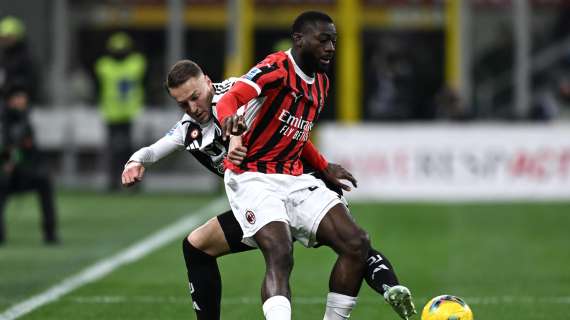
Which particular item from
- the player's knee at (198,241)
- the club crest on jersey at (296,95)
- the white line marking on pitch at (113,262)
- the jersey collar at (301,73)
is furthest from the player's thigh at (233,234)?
the white line marking on pitch at (113,262)

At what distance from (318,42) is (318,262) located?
19.2ft

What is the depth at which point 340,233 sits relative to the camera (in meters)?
7.95

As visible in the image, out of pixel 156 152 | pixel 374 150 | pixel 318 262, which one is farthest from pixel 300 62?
pixel 374 150

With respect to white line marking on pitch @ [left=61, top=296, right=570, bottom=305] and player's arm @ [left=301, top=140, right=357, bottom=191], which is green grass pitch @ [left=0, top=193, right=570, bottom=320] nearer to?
white line marking on pitch @ [left=61, top=296, right=570, bottom=305]

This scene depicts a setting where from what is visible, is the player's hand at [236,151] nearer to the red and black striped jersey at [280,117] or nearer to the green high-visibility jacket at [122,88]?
the red and black striped jersey at [280,117]

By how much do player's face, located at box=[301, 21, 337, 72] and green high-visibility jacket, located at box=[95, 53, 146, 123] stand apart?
14.6 metres

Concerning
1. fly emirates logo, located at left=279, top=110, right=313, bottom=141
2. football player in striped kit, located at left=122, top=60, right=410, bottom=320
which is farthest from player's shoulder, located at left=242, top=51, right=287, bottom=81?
football player in striped kit, located at left=122, top=60, right=410, bottom=320

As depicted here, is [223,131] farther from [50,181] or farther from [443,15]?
[443,15]

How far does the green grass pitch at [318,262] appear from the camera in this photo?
10.3 meters

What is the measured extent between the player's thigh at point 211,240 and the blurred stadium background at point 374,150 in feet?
4.99

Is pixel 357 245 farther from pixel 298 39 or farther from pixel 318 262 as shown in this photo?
pixel 318 262

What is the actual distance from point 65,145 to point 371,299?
1535 cm

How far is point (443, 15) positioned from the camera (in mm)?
26594

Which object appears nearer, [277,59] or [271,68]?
[271,68]
